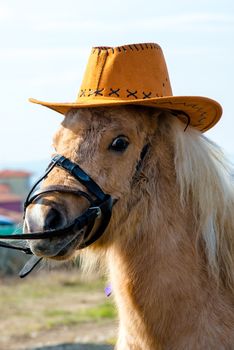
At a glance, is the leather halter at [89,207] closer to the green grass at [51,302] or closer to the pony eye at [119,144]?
the pony eye at [119,144]

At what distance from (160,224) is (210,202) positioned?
0.25 meters

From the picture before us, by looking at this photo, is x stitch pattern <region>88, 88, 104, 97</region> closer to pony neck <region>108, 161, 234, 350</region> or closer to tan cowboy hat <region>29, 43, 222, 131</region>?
tan cowboy hat <region>29, 43, 222, 131</region>

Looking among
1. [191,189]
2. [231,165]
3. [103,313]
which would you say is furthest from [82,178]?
[103,313]

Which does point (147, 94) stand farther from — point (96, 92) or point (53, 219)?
point (53, 219)

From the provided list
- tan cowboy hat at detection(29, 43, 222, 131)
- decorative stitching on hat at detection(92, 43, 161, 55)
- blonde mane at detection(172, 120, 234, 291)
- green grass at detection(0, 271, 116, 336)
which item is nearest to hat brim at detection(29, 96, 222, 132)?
tan cowboy hat at detection(29, 43, 222, 131)

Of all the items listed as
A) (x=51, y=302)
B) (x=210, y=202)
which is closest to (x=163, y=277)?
(x=210, y=202)

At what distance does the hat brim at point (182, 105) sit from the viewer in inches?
146

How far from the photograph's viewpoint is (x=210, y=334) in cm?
365

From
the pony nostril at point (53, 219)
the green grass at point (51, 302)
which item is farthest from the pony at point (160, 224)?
the green grass at point (51, 302)

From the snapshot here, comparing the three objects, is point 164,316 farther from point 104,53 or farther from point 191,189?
point 104,53

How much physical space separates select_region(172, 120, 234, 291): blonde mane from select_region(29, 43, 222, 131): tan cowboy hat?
183 mm

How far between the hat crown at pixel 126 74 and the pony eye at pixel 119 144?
0.65 feet

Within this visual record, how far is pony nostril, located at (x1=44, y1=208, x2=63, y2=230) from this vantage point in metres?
3.45

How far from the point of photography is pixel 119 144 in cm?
373
